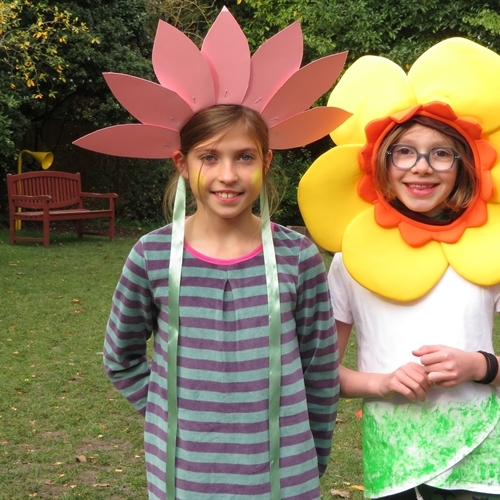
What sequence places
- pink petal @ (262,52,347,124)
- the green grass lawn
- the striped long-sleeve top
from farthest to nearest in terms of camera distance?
the green grass lawn < pink petal @ (262,52,347,124) < the striped long-sleeve top

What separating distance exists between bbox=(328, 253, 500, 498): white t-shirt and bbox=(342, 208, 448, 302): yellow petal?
0.14 ft

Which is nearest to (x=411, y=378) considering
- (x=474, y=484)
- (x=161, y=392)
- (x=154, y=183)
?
(x=474, y=484)

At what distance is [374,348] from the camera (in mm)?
2166

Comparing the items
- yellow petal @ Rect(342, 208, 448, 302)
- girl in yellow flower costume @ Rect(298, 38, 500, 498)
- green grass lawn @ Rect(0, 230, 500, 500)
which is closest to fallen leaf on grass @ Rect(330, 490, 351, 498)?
green grass lawn @ Rect(0, 230, 500, 500)

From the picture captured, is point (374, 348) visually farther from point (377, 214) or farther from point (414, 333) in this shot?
point (377, 214)

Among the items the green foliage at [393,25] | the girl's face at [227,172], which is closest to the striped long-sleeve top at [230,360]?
Answer: the girl's face at [227,172]

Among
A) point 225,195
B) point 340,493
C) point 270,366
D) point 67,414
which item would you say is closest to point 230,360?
point 270,366

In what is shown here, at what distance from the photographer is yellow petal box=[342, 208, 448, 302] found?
2.08 meters

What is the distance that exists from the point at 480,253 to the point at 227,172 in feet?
2.23

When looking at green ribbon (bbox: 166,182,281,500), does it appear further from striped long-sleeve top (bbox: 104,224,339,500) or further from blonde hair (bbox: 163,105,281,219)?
blonde hair (bbox: 163,105,281,219)

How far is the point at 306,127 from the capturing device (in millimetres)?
2047

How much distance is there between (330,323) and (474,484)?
0.54 meters

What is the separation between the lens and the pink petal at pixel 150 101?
193cm

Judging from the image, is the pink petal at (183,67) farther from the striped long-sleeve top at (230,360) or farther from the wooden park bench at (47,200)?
the wooden park bench at (47,200)
